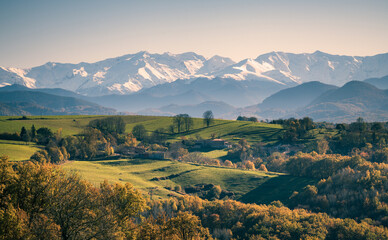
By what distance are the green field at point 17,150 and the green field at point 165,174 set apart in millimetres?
17233

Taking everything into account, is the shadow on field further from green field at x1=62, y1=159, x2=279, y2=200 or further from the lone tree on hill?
the lone tree on hill

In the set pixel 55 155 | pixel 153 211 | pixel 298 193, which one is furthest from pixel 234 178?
pixel 55 155

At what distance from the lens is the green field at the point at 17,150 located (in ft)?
484

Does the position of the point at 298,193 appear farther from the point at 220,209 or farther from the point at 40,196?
the point at 40,196

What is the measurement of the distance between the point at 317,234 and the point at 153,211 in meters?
38.6

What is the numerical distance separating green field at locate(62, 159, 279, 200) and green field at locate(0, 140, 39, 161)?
17.2 metres

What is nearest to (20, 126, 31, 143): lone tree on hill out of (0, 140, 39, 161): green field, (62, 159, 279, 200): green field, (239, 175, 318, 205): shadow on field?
(0, 140, 39, 161): green field

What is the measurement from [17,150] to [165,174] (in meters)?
62.4

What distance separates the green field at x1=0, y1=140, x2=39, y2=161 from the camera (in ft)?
484

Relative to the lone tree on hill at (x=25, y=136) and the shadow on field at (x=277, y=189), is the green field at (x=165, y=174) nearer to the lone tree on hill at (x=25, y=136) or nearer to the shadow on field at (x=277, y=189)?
the shadow on field at (x=277, y=189)

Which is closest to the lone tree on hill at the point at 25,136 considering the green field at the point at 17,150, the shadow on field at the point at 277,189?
the green field at the point at 17,150

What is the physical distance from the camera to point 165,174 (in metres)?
151

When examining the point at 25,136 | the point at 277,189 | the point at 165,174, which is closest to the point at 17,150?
the point at 25,136

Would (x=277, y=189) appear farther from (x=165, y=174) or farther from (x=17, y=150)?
(x=17, y=150)
